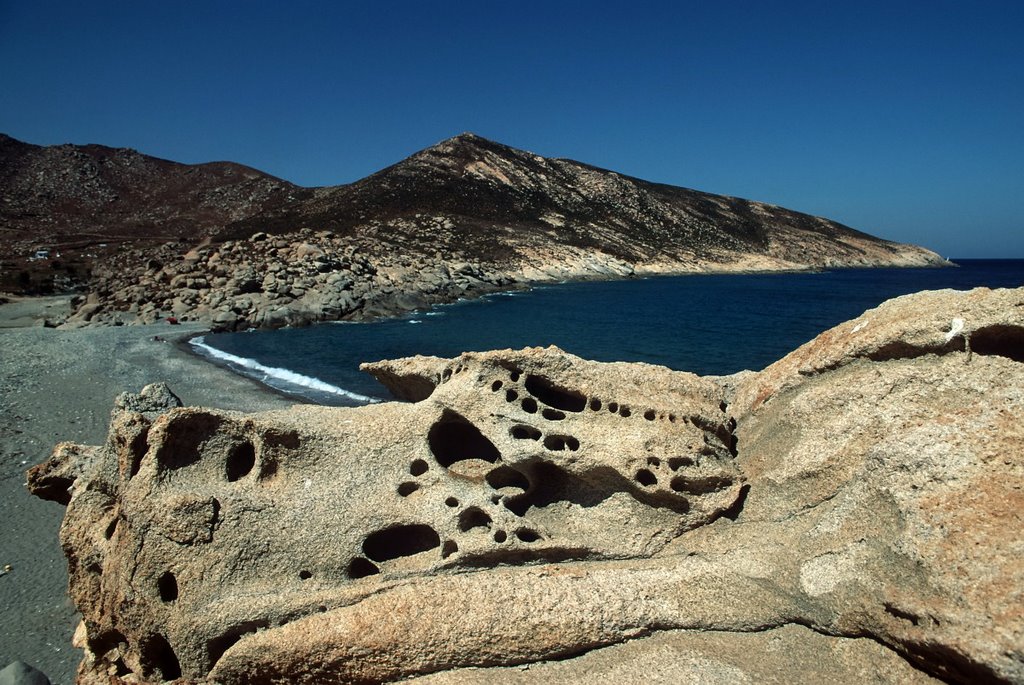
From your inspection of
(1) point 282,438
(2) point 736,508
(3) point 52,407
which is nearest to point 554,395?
(2) point 736,508

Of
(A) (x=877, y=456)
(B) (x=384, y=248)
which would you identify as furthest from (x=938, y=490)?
(B) (x=384, y=248)

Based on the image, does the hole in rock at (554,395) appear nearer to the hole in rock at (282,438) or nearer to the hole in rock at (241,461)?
the hole in rock at (282,438)

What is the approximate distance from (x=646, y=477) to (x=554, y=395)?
1.44m

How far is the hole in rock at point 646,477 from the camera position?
6121mm

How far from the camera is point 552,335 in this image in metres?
32.8

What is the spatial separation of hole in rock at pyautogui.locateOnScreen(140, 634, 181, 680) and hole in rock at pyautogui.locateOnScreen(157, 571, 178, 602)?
1.06 ft

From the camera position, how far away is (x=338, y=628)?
480 centimetres

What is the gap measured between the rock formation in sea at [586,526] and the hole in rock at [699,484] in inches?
1.4

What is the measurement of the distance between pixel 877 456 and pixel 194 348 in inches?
1154

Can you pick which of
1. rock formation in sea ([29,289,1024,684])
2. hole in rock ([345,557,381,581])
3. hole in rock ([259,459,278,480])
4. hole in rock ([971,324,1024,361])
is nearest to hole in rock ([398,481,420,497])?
rock formation in sea ([29,289,1024,684])

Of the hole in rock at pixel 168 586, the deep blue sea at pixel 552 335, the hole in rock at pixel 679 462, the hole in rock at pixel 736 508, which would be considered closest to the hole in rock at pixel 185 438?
the hole in rock at pixel 168 586

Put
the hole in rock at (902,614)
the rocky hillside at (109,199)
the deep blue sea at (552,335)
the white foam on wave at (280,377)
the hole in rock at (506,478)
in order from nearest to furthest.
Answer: the hole in rock at (902,614), the hole in rock at (506,478), the white foam on wave at (280,377), the deep blue sea at (552,335), the rocky hillside at (109,199)

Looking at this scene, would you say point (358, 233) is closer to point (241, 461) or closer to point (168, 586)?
point (241, 461)

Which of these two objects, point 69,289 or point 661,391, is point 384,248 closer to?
point 69,289
